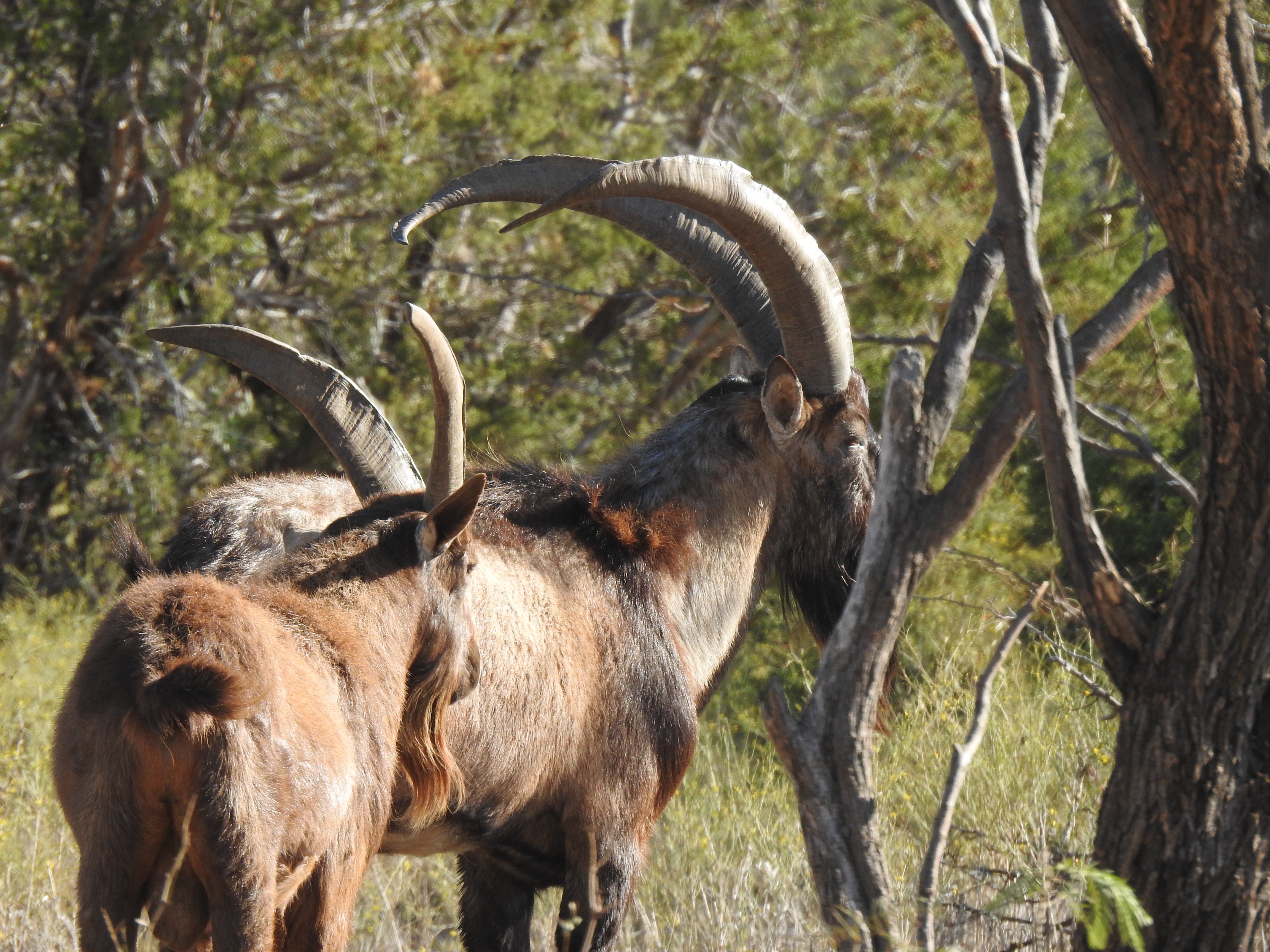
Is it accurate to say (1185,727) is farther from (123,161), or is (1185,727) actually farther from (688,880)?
(123,161)

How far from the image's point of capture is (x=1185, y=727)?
2.95 m

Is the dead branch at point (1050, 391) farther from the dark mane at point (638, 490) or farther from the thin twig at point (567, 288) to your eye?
the thin twig at point (567, 288)

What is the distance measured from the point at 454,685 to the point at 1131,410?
16.8 ft

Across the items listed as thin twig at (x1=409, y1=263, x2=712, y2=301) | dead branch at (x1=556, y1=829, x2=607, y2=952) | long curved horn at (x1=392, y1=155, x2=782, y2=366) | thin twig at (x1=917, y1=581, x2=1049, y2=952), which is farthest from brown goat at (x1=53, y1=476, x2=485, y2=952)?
thin twig at (x1=409, y1=263, x2=712, y2=301)

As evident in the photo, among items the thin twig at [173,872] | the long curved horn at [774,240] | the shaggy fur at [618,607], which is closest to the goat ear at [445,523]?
the shaggy fur at [618,607]

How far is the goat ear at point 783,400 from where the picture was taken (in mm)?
4332

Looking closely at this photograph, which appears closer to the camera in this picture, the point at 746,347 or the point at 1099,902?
the point at 1099,902

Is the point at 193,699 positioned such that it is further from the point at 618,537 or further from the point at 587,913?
the point at 618,537

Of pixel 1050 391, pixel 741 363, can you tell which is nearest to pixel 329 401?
pixel 741 363

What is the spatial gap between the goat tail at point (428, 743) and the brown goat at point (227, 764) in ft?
0.63

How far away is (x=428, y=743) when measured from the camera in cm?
342

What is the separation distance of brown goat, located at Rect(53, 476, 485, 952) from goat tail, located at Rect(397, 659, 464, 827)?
0.19 metres

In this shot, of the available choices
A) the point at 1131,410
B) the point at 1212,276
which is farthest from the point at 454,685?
the point at 1131,410

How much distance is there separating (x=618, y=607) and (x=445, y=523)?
861 mm
